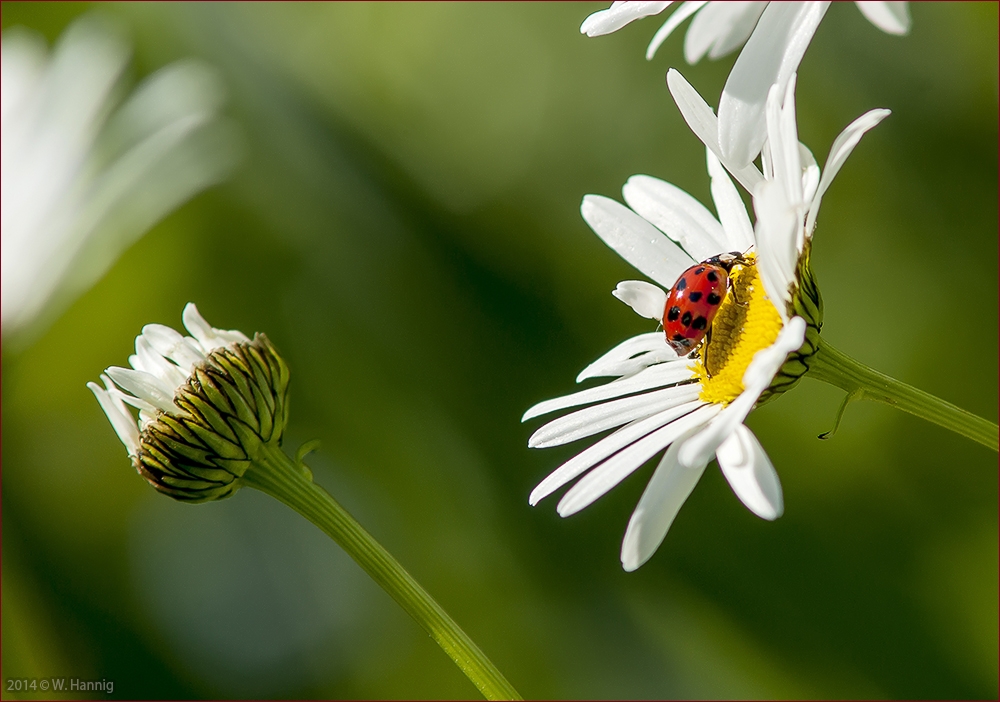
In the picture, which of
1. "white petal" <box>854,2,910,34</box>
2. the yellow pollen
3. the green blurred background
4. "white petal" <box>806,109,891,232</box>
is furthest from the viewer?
the green blurred background

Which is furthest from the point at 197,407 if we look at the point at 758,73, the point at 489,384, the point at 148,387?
the point at 489,384

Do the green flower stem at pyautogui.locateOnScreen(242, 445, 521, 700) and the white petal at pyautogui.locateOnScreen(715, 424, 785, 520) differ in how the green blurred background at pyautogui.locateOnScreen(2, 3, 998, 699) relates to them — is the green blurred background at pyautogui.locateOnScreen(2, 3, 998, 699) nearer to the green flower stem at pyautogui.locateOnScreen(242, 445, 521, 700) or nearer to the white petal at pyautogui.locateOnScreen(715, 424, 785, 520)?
the green flower stem at pyautogui.locateOnScreen(242, 445, 521, 700)

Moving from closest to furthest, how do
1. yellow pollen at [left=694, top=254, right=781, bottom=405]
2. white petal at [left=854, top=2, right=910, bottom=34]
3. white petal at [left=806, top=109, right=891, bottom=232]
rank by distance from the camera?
white petal at [left=854, top=2, right=910, bottom=34] < white petal at [left=806, top=109, right=891, bottom=232] < yellow pollen at [left=694, top=254, right=781, bottom=405]

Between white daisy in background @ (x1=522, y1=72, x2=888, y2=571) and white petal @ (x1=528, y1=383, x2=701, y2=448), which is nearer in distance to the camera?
white daisy in background @ (x1=522, y1=72, x2=888, y2=571)

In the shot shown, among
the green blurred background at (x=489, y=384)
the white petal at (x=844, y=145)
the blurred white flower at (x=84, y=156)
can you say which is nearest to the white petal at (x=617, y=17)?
the white petal at (x=844, y=145)

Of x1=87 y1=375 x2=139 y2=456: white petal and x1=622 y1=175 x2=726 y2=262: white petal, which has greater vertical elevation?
x1=87 y1=375 x2=139 y2=456: white petal

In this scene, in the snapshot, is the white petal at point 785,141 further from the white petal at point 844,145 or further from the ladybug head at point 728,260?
the ladybug head at point 728,260

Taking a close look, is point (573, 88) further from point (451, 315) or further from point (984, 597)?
point (984, 597)

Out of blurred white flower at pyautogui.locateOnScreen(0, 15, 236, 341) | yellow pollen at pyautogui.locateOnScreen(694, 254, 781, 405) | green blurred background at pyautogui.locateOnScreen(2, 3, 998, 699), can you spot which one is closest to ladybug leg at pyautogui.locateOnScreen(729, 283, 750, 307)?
yellow pollen at pyautogui.locateOnScreen(694, 254, 781, 405)
